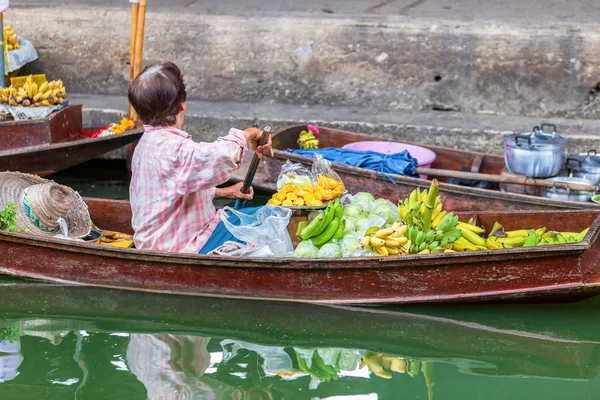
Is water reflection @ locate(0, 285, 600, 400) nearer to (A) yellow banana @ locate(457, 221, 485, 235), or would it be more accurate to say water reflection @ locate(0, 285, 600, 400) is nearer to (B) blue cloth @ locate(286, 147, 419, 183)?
(A) yellow banana @ locate(457, 221, 485, 235)

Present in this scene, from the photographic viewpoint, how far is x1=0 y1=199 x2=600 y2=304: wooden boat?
17.0ft

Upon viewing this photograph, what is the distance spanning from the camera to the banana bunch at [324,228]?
558 cm

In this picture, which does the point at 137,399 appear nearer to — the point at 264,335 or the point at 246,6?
the point at 264,335

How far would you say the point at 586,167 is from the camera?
6.78 meters

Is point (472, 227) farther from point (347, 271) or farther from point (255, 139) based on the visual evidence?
point (255, 139)

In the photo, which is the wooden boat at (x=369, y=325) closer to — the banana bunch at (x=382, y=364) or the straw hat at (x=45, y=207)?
the banana bunch at (x=382, y=364)

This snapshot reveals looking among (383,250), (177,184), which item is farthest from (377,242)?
(177,184)

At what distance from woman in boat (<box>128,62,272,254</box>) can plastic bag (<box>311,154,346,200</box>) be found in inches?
34.1

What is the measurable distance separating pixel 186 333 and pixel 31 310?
1060 mm

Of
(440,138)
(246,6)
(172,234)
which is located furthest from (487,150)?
(172,234)

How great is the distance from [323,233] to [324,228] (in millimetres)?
31

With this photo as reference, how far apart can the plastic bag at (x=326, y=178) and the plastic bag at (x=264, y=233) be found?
1.53 ft

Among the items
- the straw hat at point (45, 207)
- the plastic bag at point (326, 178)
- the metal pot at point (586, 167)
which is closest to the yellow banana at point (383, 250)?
the plastic bag at point (326, 178)

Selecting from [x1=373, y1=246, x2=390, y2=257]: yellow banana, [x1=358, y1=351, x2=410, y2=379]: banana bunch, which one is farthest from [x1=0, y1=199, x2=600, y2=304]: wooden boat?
[x1=358, y1=351, x2=410, y2=379]: banana bunch
